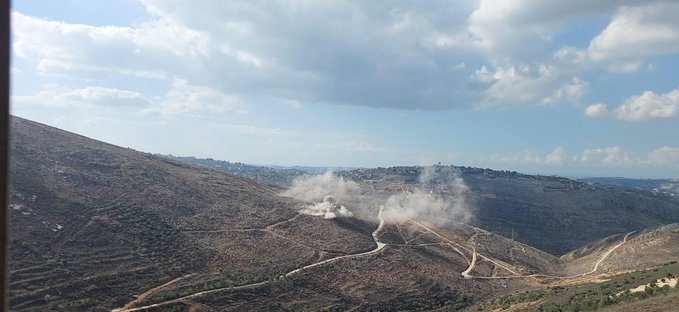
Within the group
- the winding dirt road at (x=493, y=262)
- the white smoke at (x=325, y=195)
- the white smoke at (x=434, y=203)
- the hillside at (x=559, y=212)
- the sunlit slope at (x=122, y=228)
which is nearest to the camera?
the sunlit slope at (x=122, y=228)

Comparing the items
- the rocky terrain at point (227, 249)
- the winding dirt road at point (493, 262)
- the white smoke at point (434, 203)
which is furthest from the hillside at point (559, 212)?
the winding dirt road at point (493, 262)

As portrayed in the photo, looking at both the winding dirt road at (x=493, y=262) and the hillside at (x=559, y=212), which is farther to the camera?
the hillside at (x=559, y=212)

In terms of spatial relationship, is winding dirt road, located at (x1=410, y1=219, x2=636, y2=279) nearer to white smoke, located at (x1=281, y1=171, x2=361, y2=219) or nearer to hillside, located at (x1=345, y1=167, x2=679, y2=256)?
white smoke, located at (x1=281, y1=171, x2=361, y2=219)

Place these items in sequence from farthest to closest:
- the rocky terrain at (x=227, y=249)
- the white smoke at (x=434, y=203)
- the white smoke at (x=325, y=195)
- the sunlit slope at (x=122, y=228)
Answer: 1. the white smoke at (x=434, y=203)
2. the white smoke at (x=325, y=195)
3. the rocky terrain at (x=227, y=249)
4. the sunlit slope at (x=122, y=228)

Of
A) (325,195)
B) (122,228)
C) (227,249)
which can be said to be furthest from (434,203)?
(122,228)

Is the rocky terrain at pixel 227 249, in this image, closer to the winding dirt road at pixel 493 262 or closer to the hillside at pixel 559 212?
the winding dirt road at pixel 493 262

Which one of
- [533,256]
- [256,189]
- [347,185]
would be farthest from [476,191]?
[256,189]

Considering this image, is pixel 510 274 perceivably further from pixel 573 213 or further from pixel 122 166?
pixel 573 213
